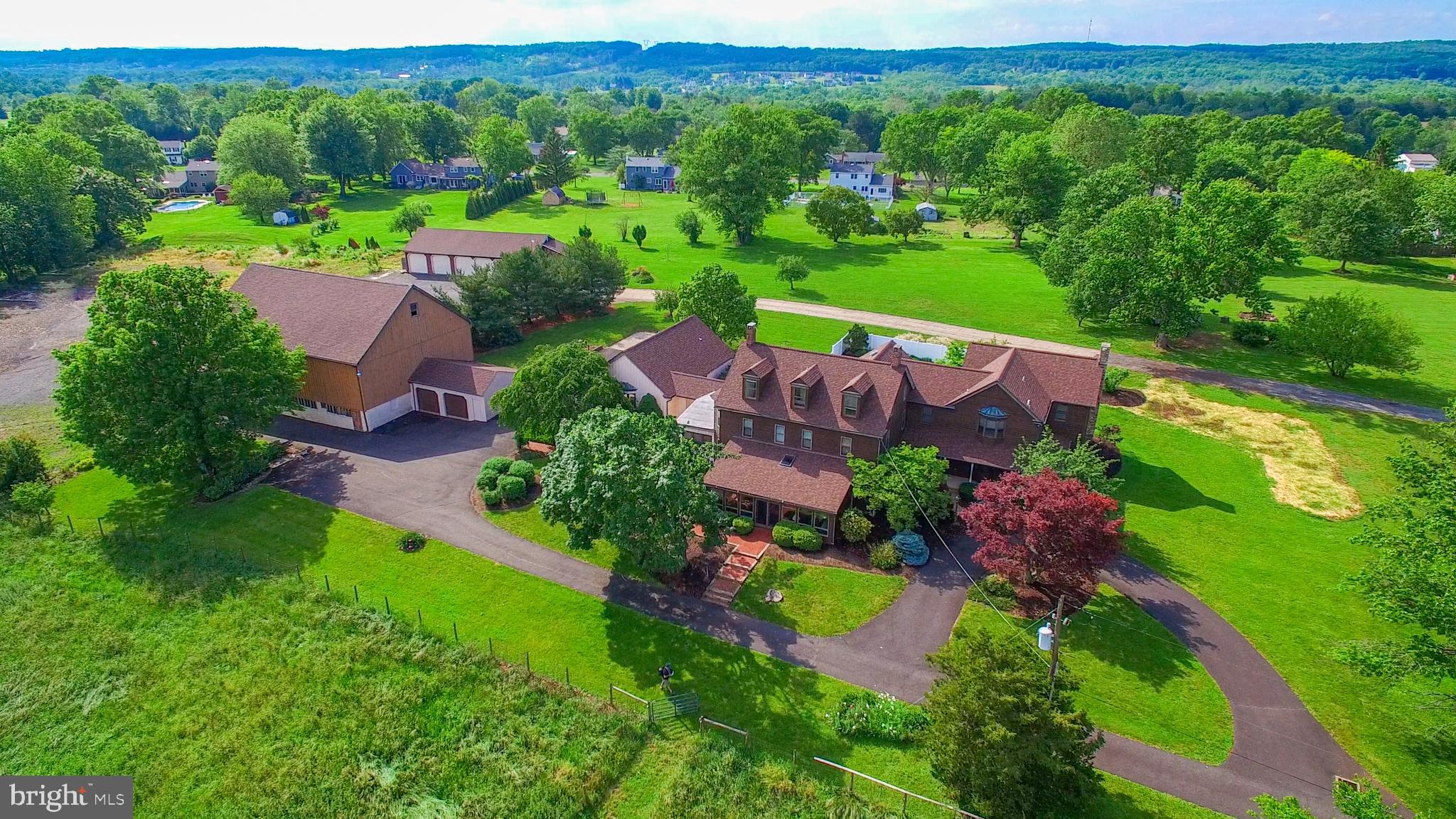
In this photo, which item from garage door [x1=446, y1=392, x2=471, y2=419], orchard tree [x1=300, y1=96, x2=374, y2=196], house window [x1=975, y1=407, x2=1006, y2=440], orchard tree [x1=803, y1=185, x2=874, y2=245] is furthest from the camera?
orchard tree [x1=300, y1=96, x2=374, y2=196]

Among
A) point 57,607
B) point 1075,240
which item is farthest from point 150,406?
point 1075,240

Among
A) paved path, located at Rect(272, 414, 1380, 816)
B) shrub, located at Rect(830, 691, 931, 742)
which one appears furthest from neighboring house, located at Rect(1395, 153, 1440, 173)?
shrub, located at Rect(830, 691, 931, 742)

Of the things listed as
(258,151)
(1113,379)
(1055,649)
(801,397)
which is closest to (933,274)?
(1113,379)

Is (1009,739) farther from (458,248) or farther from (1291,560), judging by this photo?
(458,248)

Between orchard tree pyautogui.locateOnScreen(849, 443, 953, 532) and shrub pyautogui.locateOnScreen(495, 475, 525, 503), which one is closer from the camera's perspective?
orchard tree pyautogui.locateOnScreen(849, 443, 953, 532)

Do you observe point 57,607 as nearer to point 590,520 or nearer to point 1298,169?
point 590,520

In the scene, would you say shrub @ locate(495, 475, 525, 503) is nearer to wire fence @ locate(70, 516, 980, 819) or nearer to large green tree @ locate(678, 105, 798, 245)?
wire fence @ locate(70, 516, 980, 819)

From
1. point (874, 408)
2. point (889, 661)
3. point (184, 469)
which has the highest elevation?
point (874, 408)
